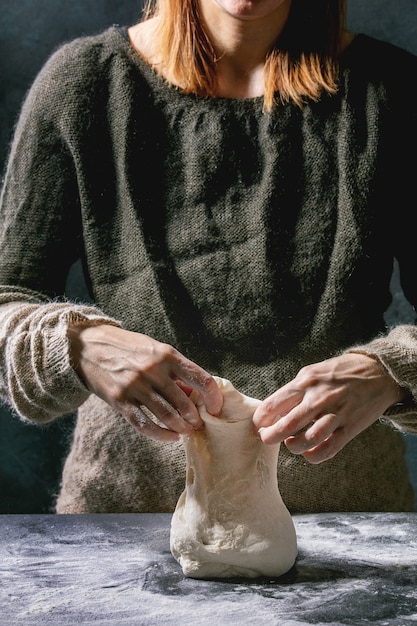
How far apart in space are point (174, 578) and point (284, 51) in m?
0.77

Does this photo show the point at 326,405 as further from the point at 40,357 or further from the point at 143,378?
the point at 40,357

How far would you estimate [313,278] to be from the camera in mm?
1334

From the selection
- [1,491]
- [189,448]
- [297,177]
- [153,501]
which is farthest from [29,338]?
[1,491]

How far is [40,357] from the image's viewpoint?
44.7 inches

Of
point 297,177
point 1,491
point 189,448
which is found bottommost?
point 1,491

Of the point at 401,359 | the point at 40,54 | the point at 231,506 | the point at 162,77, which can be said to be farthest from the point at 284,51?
the point at 40,54

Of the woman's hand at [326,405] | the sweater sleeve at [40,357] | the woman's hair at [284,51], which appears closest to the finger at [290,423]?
the woman's hand at [326,405]

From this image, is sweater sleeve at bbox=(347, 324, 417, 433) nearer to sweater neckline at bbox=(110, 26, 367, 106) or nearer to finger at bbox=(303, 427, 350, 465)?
finger at bbox=(303, 427, 350, 465)

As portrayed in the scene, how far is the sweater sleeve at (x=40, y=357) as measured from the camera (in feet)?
3.71

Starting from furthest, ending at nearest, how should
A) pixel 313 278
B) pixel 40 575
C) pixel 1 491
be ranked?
pixel 1 491 < pixel 313 278 < pixel 40 575

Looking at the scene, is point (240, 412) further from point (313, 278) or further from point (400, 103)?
point (400, 103)

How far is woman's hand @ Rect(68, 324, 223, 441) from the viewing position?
1.07 meters

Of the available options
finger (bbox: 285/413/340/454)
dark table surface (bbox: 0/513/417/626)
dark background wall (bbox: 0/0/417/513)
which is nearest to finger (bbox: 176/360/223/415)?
finger (bbox: 285/413/340/454)

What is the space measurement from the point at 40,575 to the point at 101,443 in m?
0.32
